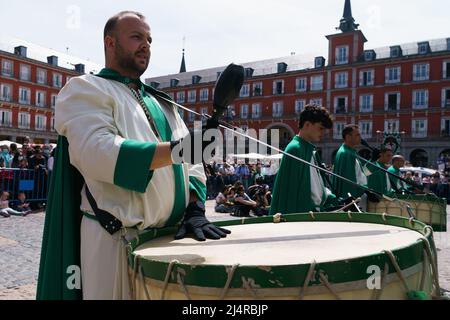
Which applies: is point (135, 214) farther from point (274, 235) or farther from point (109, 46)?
point (109, 46)

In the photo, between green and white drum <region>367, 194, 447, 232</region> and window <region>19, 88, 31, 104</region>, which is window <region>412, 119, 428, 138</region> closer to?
green and white drum <region>367, 194, 447, 232</region>

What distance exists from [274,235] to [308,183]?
212 centimetres

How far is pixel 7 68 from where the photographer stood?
49.7 metres

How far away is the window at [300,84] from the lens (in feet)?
168

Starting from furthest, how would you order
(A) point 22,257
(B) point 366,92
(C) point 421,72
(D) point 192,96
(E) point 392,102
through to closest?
(D) point 192,96
(B) point 366,92
(E) point 392,102
(C) point 421,72
(A) point 22,257

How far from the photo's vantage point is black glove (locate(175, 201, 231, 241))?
1985 mm

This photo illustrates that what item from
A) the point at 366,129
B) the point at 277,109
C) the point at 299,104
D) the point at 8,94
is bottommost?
the point at 366,129

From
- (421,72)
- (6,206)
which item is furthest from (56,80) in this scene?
(6,206)

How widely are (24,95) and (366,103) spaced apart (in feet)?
135

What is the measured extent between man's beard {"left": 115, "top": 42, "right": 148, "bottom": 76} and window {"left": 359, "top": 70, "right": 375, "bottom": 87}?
157 feet

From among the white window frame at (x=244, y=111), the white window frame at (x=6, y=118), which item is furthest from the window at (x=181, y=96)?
the white window frame at (x=6, y=118)

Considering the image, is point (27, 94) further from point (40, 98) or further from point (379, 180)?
point (379, 180)

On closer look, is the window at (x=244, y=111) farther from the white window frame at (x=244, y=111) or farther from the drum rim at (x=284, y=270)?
the drum rim at (x=284, y=270)
